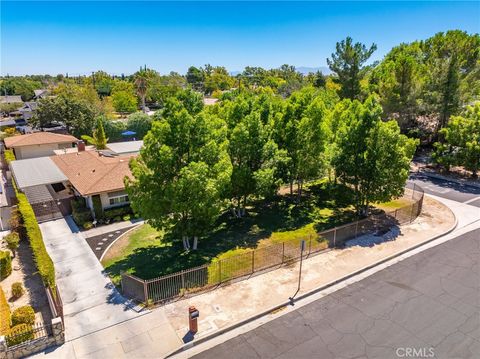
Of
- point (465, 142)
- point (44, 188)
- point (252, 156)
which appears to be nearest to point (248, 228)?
point (252, 156)

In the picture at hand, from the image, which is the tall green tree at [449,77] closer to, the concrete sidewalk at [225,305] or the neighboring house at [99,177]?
the concrete sidewalk at [225,305]

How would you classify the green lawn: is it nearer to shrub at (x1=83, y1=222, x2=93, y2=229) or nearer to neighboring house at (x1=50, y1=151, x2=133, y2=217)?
shrub at (x1=83, y1=222, x2=93, y2=229)

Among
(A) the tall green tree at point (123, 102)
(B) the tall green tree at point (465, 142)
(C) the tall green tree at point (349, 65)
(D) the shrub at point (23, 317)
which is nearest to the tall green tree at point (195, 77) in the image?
(A) the tall green tree at point (123, 102)

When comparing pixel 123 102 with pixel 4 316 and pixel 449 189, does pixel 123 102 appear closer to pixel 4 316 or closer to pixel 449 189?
pixel 449 189

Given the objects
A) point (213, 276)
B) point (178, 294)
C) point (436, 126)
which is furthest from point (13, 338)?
point (436, 126)

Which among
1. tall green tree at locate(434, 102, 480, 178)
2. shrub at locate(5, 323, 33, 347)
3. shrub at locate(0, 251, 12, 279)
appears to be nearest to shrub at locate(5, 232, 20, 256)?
Result: shrub at locate(0, 251, 12, 279)
